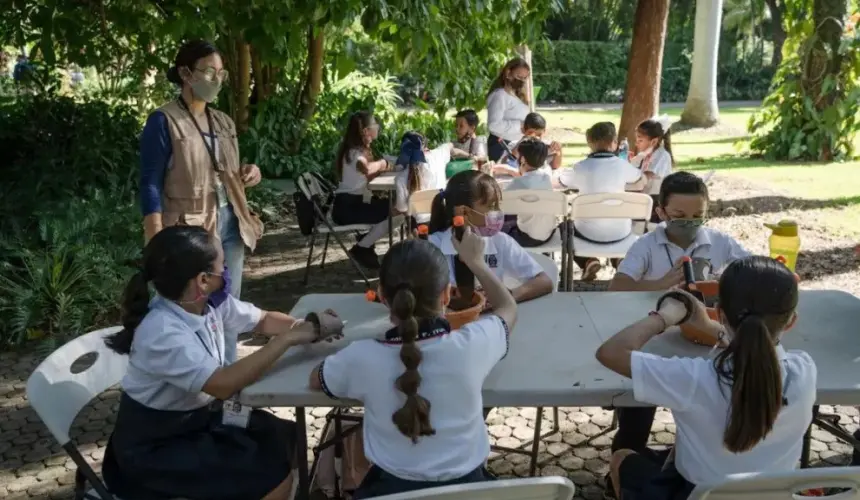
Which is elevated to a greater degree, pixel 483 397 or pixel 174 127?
pixel 174 127

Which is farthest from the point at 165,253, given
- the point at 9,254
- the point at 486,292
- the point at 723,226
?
the point at 723,226

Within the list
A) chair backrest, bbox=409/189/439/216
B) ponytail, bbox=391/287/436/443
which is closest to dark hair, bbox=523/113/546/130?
chair backrest, bbox=409/189/439/216

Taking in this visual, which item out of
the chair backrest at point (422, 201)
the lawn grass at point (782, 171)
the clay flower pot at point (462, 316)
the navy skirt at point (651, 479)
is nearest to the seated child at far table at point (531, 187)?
the chair backrest at point (422, 201)

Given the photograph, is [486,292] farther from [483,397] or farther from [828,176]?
[828,176]

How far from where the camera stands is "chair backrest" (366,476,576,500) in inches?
63.2

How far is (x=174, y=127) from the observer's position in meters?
3.67

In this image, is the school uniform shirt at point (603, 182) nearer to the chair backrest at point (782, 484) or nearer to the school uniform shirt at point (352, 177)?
the school uniform shirt at point (352, 177)

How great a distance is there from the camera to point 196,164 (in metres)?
3.77

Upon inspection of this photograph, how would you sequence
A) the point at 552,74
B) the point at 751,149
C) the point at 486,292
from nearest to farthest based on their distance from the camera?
the point at 486,292 → the point at 751,149 → the point at 552,74

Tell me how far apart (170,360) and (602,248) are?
10.8 ft

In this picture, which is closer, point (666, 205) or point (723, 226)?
point (666, 205)

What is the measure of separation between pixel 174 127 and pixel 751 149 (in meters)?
10.8

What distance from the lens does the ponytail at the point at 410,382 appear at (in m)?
1.93

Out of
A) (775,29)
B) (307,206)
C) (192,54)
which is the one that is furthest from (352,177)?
(775,29)
